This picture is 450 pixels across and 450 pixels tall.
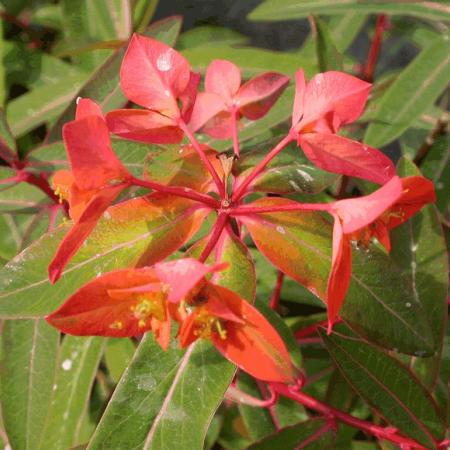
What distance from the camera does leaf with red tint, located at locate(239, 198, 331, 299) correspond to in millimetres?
759

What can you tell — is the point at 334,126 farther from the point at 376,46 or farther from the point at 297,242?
the point at 376,46

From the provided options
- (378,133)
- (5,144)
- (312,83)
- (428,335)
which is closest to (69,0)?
(5,144)

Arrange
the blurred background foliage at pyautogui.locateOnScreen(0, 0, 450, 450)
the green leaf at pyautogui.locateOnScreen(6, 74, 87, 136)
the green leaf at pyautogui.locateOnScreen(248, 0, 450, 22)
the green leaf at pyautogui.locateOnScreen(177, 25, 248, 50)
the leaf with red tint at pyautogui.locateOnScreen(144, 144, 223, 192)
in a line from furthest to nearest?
the green leaf at pyautogui.locateOnScreen(177, 25, 248, 50), the green leaf at pyautogui.locateOnScreen(6, 74, 87, 136), the green leaf at pyautogui.locateOnScreen(248, 0, 450, 22), the blurred background foliage at pyautogui.locateOnScreen(0, 0, 450, 450), the leaf with red tint at pyautogui.locateOnScreen(144, 144, 223, 192)

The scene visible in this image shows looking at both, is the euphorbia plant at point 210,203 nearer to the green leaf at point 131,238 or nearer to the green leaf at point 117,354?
the green leaf at point 131,238

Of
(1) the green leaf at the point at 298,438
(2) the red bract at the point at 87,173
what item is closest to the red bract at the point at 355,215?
(2) the red bract at the point at 87,173

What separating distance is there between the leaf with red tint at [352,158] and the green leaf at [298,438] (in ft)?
1.48

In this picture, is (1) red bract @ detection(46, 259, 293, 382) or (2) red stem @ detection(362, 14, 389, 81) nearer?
(1) red bract @ detection(46, 259, 293, 382)

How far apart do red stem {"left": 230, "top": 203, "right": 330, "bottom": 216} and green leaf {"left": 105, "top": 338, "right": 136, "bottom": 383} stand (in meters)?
0.59

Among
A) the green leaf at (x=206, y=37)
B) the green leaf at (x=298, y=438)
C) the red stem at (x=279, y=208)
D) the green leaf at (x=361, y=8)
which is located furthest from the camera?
the green leaf at (x=206, y=37)

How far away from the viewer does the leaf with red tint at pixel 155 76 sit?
29.5 inches

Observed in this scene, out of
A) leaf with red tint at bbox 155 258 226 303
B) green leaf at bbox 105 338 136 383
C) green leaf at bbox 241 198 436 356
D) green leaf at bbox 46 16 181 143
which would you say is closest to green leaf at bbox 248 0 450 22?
green leaf at bbox 46 16 181 143

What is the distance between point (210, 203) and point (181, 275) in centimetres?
21

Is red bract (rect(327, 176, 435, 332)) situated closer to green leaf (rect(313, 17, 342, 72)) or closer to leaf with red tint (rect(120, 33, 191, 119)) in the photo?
leaf with red tint (rect(120, 33, 191, 119))

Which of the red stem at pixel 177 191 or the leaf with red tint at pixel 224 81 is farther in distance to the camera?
the leaf with red tint at pixel 224 81
